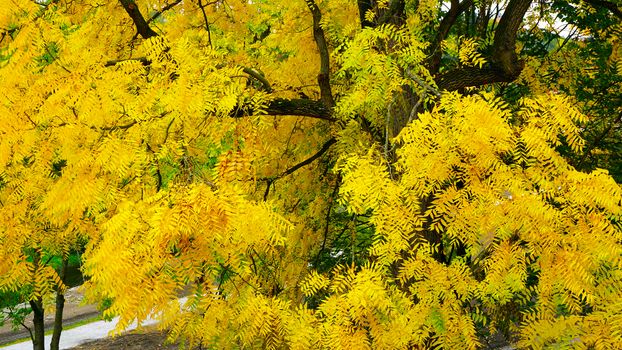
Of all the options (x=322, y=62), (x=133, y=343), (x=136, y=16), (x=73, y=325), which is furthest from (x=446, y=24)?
(x=73, y=325)

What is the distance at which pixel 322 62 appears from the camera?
22.6 feet

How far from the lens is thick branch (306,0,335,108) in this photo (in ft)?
21.7

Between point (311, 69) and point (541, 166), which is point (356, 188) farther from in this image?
point (311, 69)

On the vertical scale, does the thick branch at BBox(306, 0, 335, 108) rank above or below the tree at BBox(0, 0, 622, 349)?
above

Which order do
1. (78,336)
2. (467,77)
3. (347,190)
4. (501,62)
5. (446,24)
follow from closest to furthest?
1. (347,190)
2. (501,62)
3. (467,77)
4. (446,24)
5. (78,336)

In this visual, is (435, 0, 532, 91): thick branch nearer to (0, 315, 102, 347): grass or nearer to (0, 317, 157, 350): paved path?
(0, 317, 157, 350): paved path

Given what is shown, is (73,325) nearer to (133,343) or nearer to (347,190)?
(133,343)

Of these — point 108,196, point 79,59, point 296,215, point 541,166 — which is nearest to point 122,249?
point 108,196

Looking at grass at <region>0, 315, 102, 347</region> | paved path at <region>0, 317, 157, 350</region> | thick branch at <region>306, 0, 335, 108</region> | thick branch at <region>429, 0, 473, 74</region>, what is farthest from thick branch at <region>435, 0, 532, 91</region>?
grass at <region>0, 315, 102, 347</region>

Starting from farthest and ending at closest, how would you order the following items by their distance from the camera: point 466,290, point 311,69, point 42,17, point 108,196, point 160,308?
point 311,69 < point 42,17 < point 108,196 < point 466,290 < point 160,308

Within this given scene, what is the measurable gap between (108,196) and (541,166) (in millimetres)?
3262

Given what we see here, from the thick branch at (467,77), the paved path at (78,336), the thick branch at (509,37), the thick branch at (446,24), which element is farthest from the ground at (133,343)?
the thick branch at (509,37)

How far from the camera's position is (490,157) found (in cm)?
387

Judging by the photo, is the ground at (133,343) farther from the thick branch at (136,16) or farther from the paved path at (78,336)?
the thick branch at (136,16)
